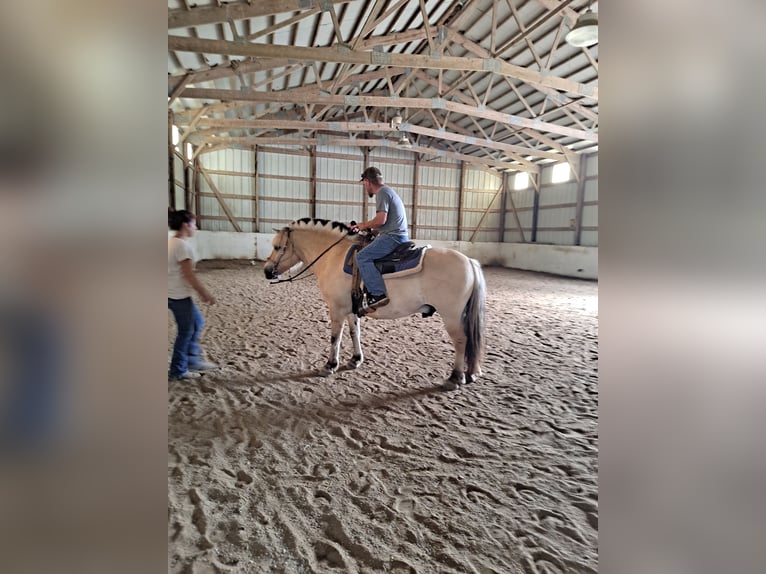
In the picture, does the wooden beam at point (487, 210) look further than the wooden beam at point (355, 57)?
Yes

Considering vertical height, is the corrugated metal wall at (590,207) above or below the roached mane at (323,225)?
above

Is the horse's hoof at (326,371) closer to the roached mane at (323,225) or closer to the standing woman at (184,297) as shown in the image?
the standing woman at (184,297)

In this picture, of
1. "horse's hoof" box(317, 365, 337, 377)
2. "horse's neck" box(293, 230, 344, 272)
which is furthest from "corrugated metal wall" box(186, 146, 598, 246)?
"horse's hoof" box(317, 365, 337, 377)

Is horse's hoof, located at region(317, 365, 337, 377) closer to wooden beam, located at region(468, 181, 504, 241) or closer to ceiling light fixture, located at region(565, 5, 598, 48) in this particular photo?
ceiling light fixture, located at region(565, 5, 598, 48)

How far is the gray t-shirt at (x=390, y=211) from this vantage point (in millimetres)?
3684

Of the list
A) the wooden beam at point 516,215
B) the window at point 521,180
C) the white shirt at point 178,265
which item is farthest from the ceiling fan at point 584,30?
the wooden beam at point 516,215

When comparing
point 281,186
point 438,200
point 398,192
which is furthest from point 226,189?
point 438,200

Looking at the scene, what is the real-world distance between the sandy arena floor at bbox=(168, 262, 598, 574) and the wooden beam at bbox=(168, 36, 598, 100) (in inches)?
179

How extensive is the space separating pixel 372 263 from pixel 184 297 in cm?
172

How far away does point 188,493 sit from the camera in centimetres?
203

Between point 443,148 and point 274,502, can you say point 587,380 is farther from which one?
point 443,148

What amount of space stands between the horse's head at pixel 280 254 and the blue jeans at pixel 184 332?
36.7 inches
